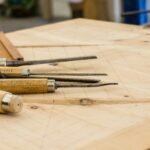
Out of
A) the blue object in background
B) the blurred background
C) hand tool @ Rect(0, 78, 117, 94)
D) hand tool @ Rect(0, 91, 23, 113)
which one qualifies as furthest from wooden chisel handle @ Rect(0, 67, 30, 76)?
the blurred background

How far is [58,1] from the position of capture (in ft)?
13.8

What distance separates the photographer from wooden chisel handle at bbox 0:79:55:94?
2.39 ft

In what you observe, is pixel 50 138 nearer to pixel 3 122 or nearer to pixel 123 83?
pixel 3 122

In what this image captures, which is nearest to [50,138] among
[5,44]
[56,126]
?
[56,126]

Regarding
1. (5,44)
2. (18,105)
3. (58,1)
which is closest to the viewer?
(18,105)

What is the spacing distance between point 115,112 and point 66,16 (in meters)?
3.64

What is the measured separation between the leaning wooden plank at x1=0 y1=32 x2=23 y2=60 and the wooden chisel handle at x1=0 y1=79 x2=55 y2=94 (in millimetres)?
234

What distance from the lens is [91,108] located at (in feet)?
2.24

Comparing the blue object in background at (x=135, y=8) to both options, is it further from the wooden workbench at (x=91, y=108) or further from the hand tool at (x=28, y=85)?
the hand tool at (x=28, y=85)

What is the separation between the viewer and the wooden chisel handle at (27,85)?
727mm

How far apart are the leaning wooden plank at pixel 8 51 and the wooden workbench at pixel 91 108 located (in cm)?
3

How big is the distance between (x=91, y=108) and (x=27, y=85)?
130 mm

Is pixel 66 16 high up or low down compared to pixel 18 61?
down

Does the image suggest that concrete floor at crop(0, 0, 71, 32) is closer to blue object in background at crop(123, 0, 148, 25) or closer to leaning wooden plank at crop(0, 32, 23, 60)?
blue object in background at crop(123, 0, 148, 25)
